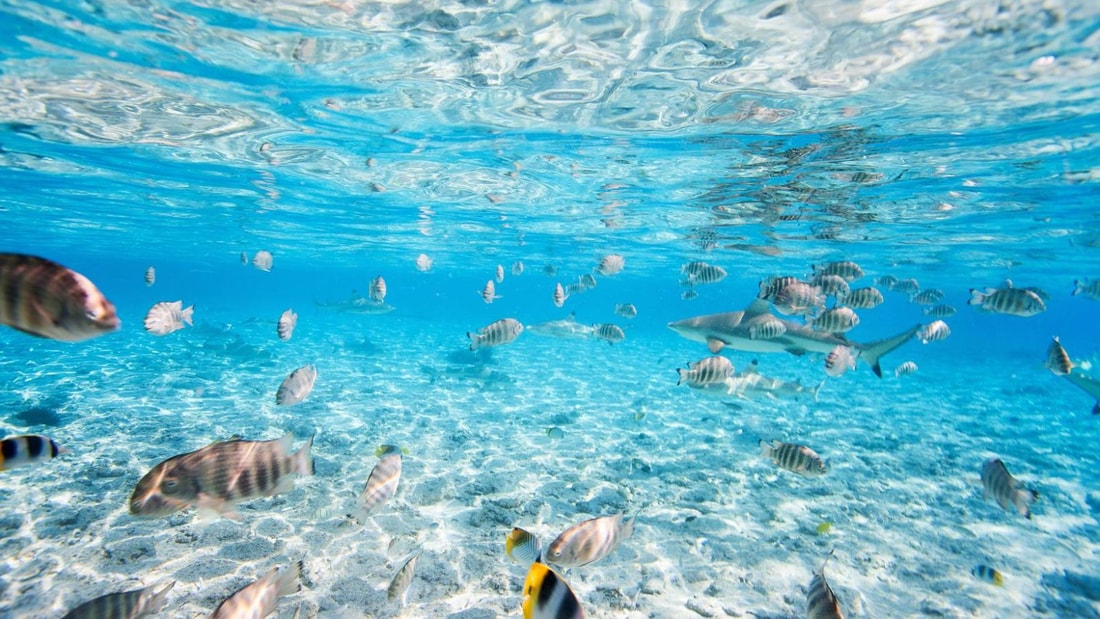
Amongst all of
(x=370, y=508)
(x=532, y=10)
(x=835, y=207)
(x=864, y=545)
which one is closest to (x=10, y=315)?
(x=370, y=508)

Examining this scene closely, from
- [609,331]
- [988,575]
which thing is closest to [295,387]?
[609,331]

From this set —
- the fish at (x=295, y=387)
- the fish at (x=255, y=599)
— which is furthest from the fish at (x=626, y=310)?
the fish at (x=255, y=599)

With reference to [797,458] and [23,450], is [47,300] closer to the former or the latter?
[23,450]

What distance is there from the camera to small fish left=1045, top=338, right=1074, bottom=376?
7574 mm

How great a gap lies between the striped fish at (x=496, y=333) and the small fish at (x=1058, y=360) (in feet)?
27.3

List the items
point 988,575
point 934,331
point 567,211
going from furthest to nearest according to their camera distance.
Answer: point 567,211 < point 934,331 < point 988,575

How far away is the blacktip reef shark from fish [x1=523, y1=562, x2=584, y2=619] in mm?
6685

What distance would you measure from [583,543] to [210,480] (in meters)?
3.05

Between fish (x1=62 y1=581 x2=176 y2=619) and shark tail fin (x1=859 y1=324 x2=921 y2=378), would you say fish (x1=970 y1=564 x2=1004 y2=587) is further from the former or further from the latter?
fish (x1=62 y1=581 x2=176 y2=619)

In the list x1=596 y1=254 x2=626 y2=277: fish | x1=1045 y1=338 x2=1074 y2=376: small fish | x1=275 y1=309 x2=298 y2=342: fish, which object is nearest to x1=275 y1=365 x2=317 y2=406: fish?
x1=275 y1=309 x2=298 y2=342: fish

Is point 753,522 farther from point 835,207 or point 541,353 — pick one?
point 541,353

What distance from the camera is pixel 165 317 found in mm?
7387

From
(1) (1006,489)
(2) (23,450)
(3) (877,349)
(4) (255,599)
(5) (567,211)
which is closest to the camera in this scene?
(4) (255,599)

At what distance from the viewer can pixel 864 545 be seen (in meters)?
8.62
